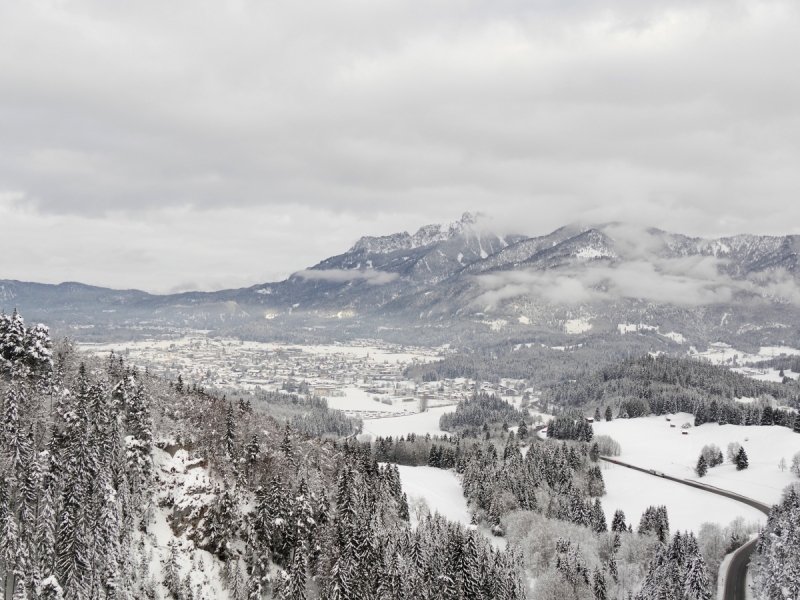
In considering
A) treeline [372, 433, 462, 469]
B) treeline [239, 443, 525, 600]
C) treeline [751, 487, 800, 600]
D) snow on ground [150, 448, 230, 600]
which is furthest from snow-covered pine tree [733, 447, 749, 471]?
snow on ground [150, 448, 230, 600]

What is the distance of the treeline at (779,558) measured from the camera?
7288 centimetres

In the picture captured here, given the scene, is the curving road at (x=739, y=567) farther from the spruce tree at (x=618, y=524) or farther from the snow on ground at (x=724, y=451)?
the spruce tree at (x=618, y=524)

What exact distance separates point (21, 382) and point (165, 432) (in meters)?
21.6

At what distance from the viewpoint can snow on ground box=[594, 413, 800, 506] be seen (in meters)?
142

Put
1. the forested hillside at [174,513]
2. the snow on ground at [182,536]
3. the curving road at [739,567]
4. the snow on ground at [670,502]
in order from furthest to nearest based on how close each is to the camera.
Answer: the snow on ground at [670,502], the curving road at [739,567], the snow on ground at [182,536], the forested hillside at [174,513]

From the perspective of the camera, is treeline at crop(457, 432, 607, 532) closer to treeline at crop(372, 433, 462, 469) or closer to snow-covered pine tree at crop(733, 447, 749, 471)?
treeline at crop(372, 433, 462, 469)

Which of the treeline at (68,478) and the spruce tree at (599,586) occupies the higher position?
the treeline at (68,478)

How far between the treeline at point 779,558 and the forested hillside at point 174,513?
113ft

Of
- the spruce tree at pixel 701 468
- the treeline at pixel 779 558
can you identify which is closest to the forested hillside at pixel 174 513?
the treeline at pixel 779 558

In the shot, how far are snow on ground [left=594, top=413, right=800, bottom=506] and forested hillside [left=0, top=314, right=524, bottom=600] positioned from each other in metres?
89.1

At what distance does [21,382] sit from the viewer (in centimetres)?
8056

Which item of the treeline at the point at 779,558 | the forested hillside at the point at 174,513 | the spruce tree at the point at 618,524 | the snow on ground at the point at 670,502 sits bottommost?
the snow on ground at the point at 670,502

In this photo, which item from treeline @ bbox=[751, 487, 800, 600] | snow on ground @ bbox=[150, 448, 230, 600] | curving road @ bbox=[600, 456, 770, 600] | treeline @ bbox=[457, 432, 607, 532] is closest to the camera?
snow on ground @ bbox=[150, 448, 230, 600]

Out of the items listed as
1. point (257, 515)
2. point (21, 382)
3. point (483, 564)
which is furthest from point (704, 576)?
point (21, 382)
